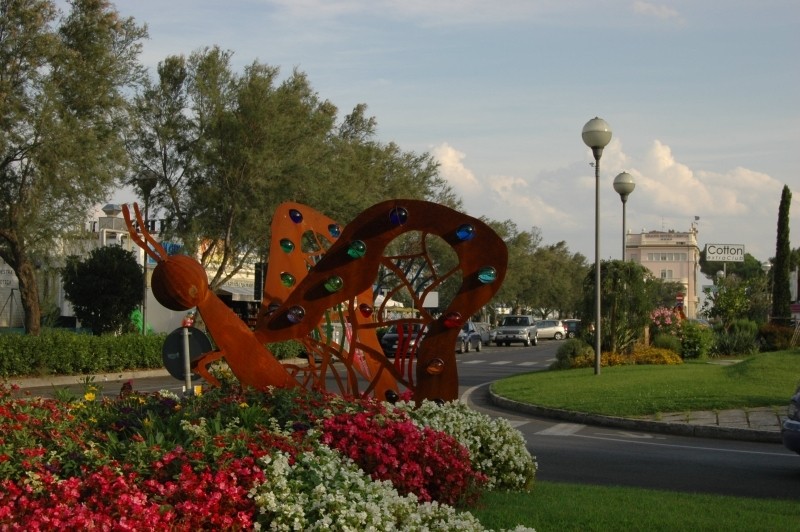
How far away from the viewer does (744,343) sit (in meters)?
35.4

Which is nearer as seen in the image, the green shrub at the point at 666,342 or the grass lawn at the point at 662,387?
the grass lawn at the point at 662,387

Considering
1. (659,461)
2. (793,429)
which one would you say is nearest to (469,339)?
(659,461)

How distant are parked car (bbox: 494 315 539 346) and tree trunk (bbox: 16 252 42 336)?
32.5 meters

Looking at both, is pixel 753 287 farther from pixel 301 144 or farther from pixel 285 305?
pixel 285 305

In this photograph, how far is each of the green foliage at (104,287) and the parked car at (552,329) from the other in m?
38.7

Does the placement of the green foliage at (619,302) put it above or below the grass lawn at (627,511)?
above

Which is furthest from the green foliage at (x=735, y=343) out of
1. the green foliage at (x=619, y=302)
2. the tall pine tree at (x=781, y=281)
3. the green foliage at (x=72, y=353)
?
the green foliage at (x=72, y=353)

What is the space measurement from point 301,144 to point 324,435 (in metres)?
28.8

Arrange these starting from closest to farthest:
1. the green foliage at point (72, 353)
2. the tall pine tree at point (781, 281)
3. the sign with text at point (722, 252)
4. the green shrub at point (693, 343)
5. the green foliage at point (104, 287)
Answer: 1. the green foliage at point (72, 353)
2. the green shrub at point (693, 343)
3. the green foliage at point (104, 287)
4. the tall pine tree at point (781, 281)
5. the sign with text at point (722, 252)

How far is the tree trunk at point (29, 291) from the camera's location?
2748 centimetres

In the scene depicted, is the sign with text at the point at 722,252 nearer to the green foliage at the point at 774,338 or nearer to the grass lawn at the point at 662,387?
the green foliage at the point at 774,338

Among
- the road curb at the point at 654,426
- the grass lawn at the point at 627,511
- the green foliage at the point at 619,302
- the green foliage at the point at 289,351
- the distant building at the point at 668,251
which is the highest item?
the distant building at the point at 668,251

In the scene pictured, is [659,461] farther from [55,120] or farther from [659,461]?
[55,120]

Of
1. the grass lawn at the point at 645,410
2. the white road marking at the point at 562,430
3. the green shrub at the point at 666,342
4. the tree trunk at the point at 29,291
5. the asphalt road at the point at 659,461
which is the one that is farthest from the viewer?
the green shrub at the point at 666,342
